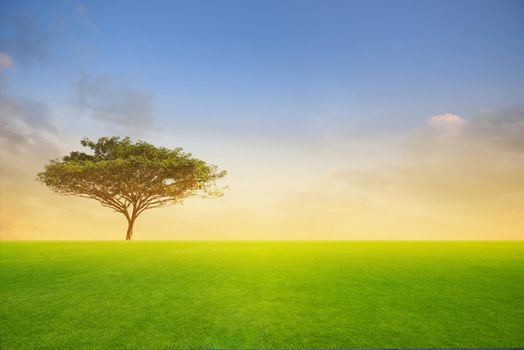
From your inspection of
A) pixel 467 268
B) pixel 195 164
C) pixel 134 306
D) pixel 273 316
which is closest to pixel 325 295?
pixel 273 316

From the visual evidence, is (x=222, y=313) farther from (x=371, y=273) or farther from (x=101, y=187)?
(x=101, y=187)

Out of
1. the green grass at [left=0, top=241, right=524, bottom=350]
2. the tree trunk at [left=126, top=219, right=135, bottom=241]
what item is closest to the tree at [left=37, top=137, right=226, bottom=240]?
the tree trunk at [left=126, top=219, right=135, bottom=241]

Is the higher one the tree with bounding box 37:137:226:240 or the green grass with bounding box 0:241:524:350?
the tree with bounding box 37:137:226:240

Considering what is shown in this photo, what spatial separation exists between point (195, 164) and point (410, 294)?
116ft

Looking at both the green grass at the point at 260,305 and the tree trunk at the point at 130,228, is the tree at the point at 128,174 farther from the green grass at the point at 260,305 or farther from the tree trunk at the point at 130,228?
the green grass at the point at 260,305

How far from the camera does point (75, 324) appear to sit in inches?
290

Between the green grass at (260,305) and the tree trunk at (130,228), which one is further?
the tree trunk at (130,228)

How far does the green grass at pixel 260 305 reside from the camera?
6570mm

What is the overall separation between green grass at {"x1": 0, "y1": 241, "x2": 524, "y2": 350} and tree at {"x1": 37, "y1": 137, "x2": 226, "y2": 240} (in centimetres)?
2725

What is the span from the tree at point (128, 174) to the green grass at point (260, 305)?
27.3 metres

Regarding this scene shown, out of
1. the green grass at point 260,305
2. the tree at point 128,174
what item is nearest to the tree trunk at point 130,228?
the tree at point 128,174

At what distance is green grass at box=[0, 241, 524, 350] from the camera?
6.57 m

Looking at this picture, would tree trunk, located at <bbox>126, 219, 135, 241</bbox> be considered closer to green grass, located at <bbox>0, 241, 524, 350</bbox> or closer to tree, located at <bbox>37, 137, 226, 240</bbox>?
tree, located at <bbox>37, 137, 226, 240</bbox>

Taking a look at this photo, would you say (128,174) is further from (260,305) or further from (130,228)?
(260,305)
